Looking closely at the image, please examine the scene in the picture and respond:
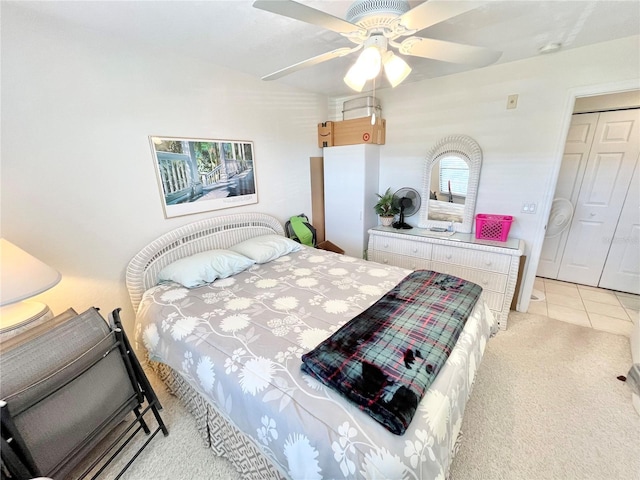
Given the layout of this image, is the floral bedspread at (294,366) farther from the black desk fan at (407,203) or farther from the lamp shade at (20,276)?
the black desk fan at (407,203)

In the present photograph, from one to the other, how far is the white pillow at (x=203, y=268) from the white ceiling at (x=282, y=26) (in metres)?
1.56

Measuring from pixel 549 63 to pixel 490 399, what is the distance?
9.08ft

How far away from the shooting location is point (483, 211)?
2.79 m

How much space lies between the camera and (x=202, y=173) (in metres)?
2.32

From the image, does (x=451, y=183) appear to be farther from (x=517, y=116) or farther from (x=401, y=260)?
(x=401, y=260)

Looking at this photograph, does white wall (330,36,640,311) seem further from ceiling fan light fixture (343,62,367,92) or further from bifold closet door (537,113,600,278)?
ceiling fan light fixture (343,62,367,92)

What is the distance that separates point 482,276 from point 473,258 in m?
0.19

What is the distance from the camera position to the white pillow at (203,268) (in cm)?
194

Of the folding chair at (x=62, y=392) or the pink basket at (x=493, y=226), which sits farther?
the pink basket at (x=493, y=226)

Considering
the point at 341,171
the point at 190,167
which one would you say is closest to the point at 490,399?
the point at 341,171

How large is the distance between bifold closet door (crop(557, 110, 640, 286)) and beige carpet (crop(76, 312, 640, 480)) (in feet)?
4.46

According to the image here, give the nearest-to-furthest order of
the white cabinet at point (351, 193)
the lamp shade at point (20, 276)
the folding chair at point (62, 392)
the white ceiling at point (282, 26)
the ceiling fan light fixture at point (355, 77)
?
1. the folding chair at point (62, 392)
2. the lamp shade at point (20, 276)
3. the ceiling fan light fixture at point (355, 77)
4. the white ceiling at point (282, 26)
5. the white cabinet at point (351, 193)

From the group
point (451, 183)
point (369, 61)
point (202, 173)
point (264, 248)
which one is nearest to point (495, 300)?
point (451, 183)

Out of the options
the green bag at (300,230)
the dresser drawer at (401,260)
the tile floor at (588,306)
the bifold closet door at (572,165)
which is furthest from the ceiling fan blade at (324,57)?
the bifold closet door at (572,165)
